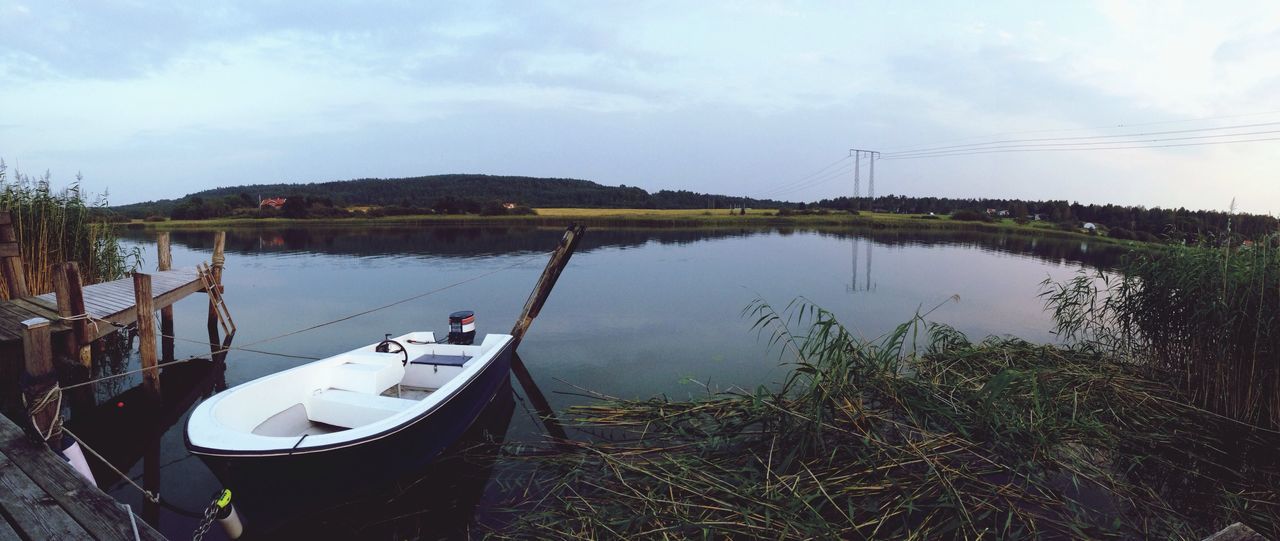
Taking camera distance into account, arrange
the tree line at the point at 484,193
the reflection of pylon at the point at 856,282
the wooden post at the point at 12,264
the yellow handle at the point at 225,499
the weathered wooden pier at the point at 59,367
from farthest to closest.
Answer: the tree line at the point at 484,193
the reflection of pylon at the point at 856,282
the wooden post at the point at 12,264
the yellow handle at the point at 225,499
the weathered wooden pier at the point at 59,367

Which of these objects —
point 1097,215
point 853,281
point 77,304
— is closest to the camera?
point 77,304

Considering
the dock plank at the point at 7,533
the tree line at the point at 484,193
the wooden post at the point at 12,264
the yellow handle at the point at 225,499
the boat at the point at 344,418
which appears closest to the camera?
the dock plank at the point at 7,533

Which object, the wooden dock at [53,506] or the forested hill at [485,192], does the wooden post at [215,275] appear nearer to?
the wooden dock at [53,506]

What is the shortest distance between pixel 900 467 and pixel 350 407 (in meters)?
6.06

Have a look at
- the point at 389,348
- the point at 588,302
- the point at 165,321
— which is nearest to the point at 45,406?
the point at 389,348

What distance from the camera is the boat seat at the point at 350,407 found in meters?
6.34

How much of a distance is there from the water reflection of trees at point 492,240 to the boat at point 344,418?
27894mm

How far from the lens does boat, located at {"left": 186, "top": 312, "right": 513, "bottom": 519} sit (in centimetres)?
495

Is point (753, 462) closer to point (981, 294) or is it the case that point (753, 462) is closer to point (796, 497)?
point (796, 497)

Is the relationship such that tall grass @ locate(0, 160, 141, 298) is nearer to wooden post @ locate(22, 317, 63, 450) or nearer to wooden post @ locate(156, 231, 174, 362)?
wooden post @ locate(156, 231, 174, 362)

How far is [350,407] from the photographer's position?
649 centimetres

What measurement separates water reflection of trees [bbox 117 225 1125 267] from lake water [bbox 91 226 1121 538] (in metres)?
0.54

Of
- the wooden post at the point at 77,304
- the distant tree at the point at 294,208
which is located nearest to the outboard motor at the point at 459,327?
the wooden post at the point at 77,304

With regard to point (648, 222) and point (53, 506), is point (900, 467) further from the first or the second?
point (648, 222)
